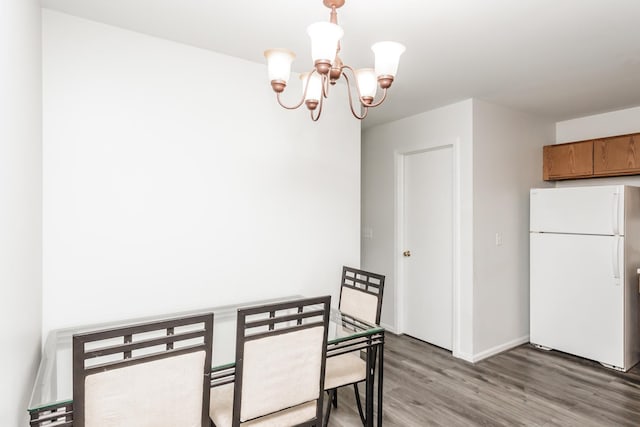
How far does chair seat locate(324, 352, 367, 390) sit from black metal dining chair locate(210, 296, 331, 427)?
31 cm

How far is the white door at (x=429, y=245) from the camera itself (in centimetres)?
368

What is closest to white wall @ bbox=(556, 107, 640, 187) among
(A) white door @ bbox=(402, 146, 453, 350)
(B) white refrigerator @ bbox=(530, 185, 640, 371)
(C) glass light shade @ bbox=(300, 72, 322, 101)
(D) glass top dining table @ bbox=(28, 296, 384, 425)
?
(B) white refrigerator @ bbox=(530, 185, 640, 371)

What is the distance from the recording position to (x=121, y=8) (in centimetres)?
193

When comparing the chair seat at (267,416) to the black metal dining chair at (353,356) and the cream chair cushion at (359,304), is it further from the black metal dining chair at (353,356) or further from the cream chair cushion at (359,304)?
the cream chair cushion at (359,304)

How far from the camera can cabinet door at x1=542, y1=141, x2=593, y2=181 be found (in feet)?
12.3

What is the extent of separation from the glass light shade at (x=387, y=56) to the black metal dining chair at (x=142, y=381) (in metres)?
1.24

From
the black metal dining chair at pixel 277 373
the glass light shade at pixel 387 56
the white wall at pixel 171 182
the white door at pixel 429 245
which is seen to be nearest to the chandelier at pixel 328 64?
the glass light shade at pixel 387 56

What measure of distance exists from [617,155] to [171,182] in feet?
13.3

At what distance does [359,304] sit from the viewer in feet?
8.21

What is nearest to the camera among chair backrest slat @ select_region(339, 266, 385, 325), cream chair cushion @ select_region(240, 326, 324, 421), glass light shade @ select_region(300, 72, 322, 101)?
cream chair cushion @ select_region(240, 326, 324, 421)

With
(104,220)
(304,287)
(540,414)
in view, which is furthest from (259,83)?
(540,414)

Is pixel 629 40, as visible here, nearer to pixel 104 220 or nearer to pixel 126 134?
pixel 126 134

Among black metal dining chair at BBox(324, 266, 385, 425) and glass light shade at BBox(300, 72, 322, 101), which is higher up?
glass light shade at BBox(300, 72, 322, 101)

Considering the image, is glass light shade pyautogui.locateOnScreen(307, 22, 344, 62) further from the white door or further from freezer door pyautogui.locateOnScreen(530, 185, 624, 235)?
freezer door pyautogui.locateOnScreen(530, 185, 624, 235)
